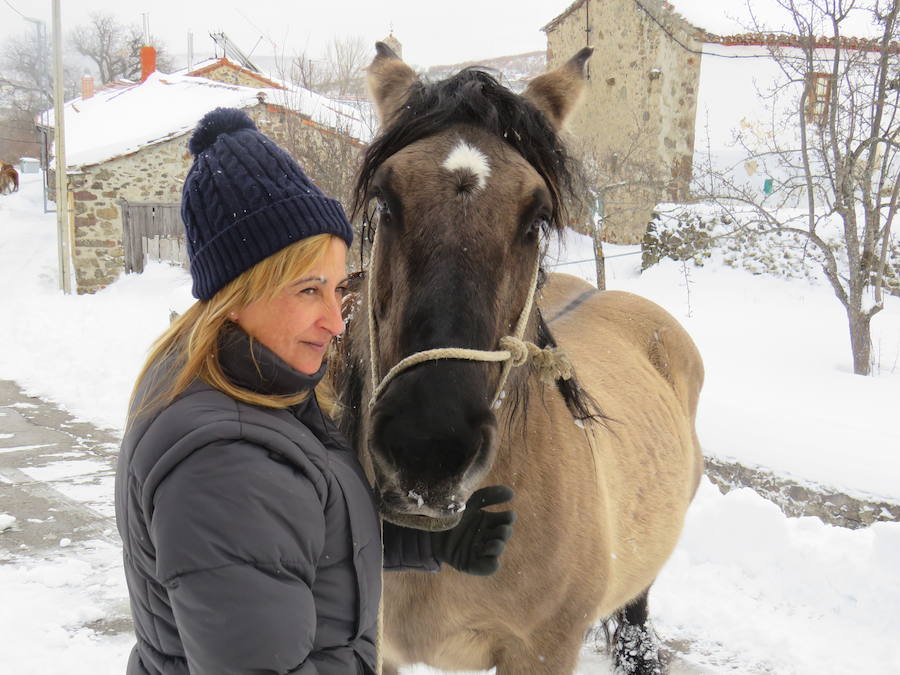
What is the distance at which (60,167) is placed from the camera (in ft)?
42.3

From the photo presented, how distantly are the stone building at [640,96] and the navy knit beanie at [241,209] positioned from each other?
488 inches

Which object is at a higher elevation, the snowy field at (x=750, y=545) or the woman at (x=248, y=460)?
the woman at (x=248, y=460)

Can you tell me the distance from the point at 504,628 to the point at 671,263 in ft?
33.6

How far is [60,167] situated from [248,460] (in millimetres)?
14037

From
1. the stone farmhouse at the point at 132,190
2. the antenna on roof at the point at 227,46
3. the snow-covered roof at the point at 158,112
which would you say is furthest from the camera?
the antenna on roof at the point at 227,46

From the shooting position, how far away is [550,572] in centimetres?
195

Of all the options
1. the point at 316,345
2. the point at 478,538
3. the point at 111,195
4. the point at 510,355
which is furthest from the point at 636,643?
the point at 111,195

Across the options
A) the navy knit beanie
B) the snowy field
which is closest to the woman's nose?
the navy knit beanie

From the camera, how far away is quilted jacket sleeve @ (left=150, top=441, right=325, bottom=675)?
101 cm

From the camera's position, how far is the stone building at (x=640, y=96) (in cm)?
1362

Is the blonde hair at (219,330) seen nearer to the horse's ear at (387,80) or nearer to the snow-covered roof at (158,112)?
the horse's ear at (387,80)

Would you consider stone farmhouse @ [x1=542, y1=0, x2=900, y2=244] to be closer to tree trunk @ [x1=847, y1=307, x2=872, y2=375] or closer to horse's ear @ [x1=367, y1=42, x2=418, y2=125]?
tree trunk @ [x1=847, y1=307, x2=872, y2=375]

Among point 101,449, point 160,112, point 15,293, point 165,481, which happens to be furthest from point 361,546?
point 160,112

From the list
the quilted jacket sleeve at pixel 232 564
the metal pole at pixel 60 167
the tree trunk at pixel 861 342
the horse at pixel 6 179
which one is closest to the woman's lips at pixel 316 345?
the quilted jacket sleeve at pixel 232 564
